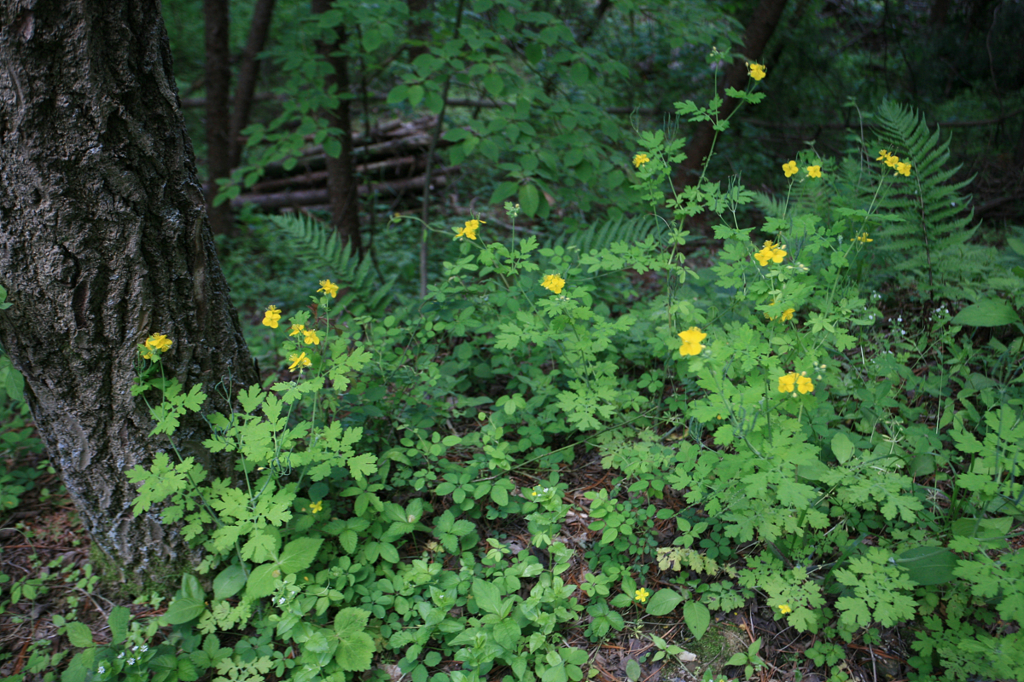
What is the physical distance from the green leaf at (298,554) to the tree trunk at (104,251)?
44cm

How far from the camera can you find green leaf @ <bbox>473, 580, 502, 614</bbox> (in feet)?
5.56

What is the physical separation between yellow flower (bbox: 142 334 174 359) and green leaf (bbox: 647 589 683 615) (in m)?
1.76

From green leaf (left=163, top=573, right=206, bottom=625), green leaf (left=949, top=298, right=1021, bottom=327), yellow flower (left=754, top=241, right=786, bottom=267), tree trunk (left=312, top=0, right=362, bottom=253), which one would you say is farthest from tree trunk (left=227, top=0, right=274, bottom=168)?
green leaf (left=949, top=298, right=1021, bottom=327)

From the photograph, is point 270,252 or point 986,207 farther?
point 270,252

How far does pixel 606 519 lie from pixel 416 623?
0.73m

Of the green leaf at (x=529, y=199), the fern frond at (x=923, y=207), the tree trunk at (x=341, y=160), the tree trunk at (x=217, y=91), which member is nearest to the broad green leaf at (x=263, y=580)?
the green leaf at (x=529, y=199)

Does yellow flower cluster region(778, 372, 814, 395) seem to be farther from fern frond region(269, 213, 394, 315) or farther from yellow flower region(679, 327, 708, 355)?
Answer: fern frond region(269, 213, 394, 315)

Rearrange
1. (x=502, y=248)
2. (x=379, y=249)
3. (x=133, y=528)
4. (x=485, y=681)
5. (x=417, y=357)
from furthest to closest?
1. (x=379, y=249)
2. (x=417, y=357)
3. (x=502, y=248)
4. (x=133, y=528)
5. (x=485, y=681)

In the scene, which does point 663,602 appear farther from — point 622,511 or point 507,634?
point 507,634

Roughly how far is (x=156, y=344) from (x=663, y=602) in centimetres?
181

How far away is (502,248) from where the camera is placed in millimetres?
2166

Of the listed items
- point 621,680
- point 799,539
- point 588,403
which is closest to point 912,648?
point 799,539

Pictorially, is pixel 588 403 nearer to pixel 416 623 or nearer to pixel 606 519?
pixel 606 519

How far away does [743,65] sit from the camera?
452 cm
